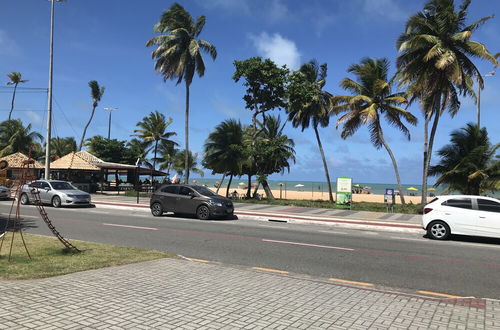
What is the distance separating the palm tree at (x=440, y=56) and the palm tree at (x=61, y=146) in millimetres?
53359

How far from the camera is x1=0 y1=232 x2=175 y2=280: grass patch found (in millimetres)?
7078

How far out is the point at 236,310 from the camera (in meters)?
5.37

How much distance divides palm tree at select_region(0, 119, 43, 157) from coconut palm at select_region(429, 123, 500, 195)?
159 ft

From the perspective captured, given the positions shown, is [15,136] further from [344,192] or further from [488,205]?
[488,205]

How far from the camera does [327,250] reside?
11.1m

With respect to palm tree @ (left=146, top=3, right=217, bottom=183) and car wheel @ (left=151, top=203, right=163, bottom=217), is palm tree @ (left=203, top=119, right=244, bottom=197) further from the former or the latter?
car wheel @ (left=151, top=203, right=163, bottom=217)

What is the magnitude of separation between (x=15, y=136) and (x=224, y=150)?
1305 inches

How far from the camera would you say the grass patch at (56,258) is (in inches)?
279

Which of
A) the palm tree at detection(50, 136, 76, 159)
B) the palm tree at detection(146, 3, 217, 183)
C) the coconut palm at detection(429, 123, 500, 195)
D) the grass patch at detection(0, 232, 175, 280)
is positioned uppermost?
the palm tree at detection(146, 3, 217, 183)

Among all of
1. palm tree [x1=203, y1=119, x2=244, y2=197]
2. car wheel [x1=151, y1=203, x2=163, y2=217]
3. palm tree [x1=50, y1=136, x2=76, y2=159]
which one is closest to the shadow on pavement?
car wheel [x1=151, y1=203, x2=163, y2=217]

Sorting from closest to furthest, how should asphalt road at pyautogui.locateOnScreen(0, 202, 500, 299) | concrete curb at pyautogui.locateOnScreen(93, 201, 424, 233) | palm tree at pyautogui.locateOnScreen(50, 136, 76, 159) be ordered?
asphalt road at pyautogui.locateOnScreen(0, 202, 500, 299) → concrete curb at pyautogui.locateOnScreen(93, 201, 424, 233) → palm tree at pyautogui.locateOnScreen(50, 136, 76, 159)

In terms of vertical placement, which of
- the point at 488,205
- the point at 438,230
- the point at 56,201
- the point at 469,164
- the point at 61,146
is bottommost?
the point at 438,230

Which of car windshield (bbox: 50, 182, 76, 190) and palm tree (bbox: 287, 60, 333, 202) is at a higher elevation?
palm tree (bbox: 287, 60, 333, 202)

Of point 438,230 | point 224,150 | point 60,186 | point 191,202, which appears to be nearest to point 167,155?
point 224,150
